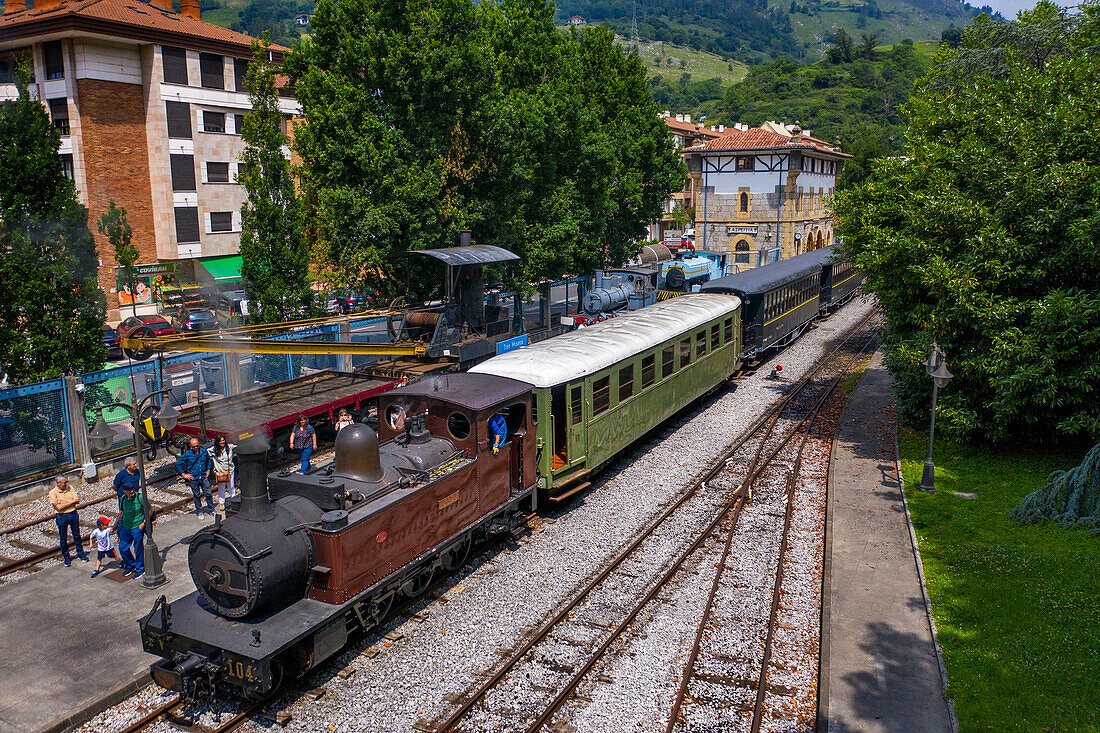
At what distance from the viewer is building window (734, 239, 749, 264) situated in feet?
180

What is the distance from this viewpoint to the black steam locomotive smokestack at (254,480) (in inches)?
323

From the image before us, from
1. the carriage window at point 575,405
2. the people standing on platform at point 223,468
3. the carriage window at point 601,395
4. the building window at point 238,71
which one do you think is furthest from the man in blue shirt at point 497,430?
the building window at point 238,71

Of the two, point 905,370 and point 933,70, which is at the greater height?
point 933,70

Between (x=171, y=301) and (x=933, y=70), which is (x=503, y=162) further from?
(x=171, y=301)

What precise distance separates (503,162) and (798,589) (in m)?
15.7

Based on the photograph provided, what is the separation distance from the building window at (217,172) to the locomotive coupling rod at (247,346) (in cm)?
2869

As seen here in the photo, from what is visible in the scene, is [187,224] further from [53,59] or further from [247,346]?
[247,346]

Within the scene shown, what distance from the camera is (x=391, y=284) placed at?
22.2m

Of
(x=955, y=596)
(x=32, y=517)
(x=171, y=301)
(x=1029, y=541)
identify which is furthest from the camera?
(x=171, y=301)

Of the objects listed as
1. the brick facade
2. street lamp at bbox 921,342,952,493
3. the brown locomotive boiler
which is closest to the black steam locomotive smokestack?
the brown locomotive boiler

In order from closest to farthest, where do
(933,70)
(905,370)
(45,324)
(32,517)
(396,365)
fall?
1. (32,517)
2. (45,324)
3. (905,370)
4. (396,365)
5. (933,70)

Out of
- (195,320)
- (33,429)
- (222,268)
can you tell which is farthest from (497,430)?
(222,268)

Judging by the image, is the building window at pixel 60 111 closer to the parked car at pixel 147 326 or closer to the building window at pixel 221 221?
the building window at pixel 221 221

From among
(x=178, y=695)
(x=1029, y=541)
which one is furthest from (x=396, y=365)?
(x=1029, y=541)
